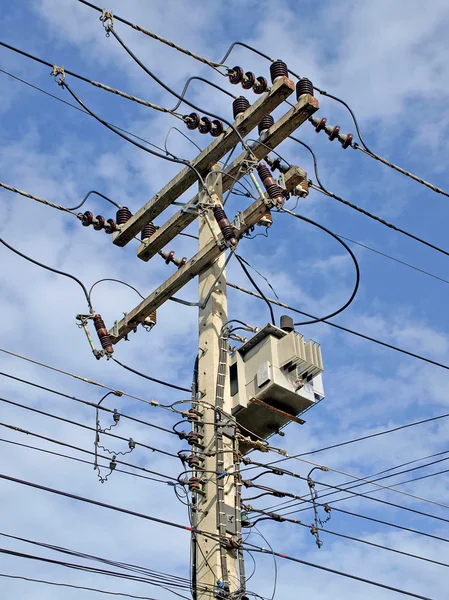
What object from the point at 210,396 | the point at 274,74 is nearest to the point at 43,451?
the point at 210,396

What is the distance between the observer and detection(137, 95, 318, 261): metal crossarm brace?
10.4 meters

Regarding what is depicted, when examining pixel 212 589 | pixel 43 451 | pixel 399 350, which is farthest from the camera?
pixel 399 350

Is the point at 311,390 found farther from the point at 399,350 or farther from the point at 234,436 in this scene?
the point at 399,350

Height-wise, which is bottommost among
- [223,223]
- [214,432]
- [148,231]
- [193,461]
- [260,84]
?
[193,461]

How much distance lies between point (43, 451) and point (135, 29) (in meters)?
4.72

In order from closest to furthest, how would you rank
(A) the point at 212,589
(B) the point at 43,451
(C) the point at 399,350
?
(A) the point at 212,589 → (B) the point at 43,451 → (C) the point at 399,350

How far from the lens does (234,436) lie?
388 inches

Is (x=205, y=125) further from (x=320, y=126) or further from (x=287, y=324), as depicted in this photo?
(x=287, y=324)

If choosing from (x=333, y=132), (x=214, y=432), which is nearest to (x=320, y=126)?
(x=333, y=132)

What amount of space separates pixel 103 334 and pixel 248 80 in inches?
130

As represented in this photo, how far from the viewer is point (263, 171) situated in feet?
34.3

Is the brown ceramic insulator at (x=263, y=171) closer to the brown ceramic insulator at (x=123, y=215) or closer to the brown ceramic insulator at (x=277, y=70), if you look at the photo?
the brown ceramic insulator at (x=277, y=70)

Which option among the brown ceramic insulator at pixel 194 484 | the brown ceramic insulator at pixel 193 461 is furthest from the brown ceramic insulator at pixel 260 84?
the brown ceramic insulator at pixel 194 484

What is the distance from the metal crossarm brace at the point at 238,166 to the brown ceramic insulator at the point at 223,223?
574 mm
